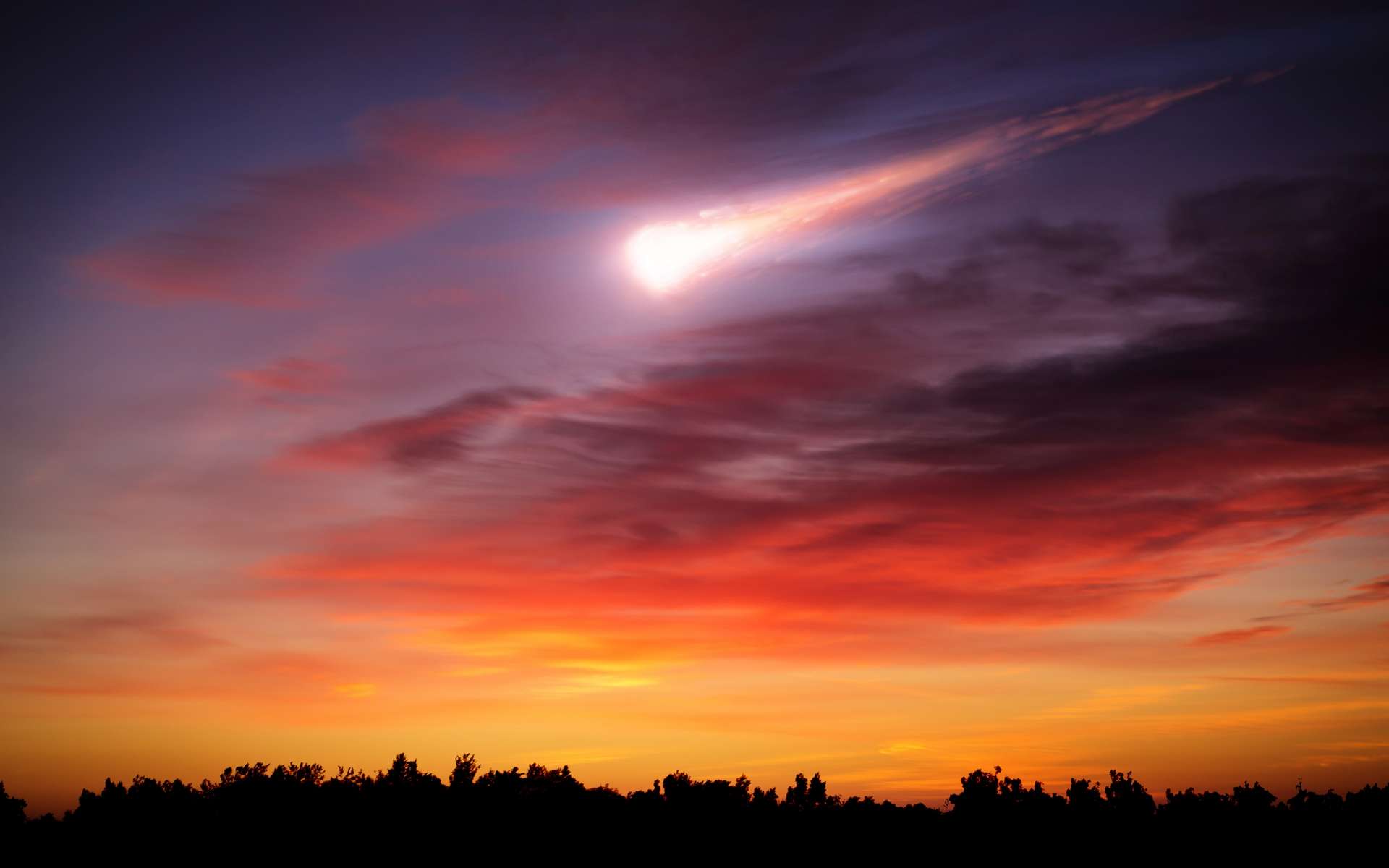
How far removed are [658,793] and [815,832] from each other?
87.9 ft

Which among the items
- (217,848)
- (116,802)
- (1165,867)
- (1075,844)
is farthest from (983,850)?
(116,802)

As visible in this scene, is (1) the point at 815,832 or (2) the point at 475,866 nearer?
(2) the point at 475,866

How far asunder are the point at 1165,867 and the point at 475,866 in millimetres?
66598

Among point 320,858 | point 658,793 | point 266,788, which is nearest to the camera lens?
point 320,858

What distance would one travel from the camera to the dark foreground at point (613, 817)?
107 meters

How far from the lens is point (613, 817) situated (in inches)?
4729

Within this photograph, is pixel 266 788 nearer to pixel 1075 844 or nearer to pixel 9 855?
pixel 9 855

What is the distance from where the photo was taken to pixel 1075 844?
366ft

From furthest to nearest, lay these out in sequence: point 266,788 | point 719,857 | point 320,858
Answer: point 266,788
point 719,857
point 320,858

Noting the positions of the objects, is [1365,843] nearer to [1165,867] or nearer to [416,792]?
[1165,867]

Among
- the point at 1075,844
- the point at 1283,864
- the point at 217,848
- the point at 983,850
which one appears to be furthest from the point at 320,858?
the point at 1283,864

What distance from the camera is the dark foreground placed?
350 feet

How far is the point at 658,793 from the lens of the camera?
142 metres

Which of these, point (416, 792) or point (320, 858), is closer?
point (320, 858)
